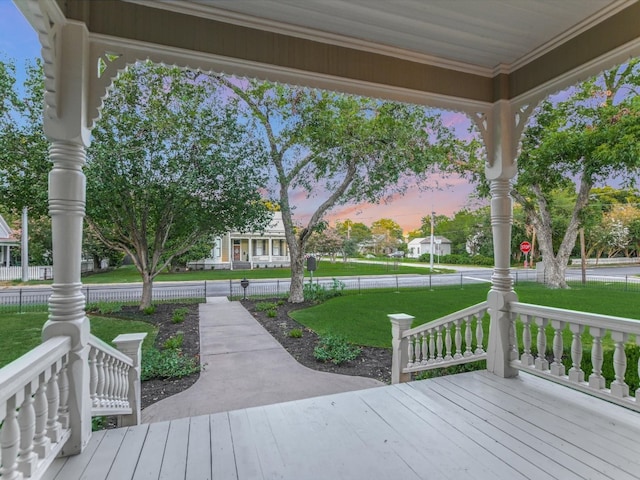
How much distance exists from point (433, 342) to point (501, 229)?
1.44 m

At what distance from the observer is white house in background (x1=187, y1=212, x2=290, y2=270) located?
906 inches

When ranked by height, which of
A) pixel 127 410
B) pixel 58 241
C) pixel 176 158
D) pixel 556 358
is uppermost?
pixel 176 158

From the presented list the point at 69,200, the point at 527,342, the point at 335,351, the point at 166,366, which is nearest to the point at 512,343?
the point at 527,342

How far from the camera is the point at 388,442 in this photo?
200cm

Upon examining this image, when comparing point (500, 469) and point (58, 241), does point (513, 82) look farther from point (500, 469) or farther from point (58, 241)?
point (58, 241)

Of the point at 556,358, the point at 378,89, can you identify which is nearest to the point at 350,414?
the point at 556,358

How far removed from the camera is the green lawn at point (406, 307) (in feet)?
24.7

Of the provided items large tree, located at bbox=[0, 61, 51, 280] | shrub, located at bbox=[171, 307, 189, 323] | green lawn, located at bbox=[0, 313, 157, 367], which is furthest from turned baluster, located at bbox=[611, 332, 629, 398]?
large tree, located at bbox=[0, 61, 51, 280]

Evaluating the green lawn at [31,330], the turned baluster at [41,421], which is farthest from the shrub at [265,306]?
the turned baluster at [41,421]

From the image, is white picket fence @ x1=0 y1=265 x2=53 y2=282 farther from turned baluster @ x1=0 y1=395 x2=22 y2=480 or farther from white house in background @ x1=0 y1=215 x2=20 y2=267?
turned baluster @ x1=0 y1=395 x2=22 y2=480

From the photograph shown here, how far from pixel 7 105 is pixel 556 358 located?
1012cm

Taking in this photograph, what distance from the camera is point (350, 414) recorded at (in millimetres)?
2352

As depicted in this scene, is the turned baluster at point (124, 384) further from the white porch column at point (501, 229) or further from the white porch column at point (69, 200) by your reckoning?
the white porch column at point (501, 229)

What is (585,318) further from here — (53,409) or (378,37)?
(53,409)
